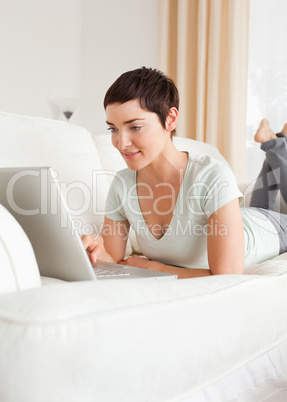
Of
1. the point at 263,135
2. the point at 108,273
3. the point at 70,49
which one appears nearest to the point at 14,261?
the point at 108,273

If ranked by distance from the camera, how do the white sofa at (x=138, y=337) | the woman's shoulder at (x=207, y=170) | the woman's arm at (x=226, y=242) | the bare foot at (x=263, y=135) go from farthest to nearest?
the bare foot at (x=263, y=135) < the woman's shoulder at (x=207, y=170) < the woman's arm at (x=226, y=242) < the white sofa at (x=138, y=337)

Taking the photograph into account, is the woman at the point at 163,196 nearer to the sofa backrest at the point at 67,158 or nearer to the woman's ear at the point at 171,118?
the woman's ear at the point at 171,118

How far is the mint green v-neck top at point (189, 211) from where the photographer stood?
1.39 metres

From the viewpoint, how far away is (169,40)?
436cm

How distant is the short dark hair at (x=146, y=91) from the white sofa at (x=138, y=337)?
60 centimetres

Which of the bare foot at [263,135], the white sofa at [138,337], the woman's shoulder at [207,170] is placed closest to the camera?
the white sofa at [138,337]

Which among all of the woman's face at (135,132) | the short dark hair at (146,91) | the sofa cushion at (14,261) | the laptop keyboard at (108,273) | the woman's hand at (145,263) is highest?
the short dark hair at (146,91)

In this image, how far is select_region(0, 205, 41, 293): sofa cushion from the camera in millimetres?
758

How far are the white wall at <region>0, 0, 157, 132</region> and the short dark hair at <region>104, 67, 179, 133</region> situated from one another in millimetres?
2928

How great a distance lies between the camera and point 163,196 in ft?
5.13

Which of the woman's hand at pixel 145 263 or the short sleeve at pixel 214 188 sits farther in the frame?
the woman's hand at pixel 145 263

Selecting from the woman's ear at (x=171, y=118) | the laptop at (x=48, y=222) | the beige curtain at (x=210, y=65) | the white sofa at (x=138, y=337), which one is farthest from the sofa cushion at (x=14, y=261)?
the beige curtain at (x=210, y=65)

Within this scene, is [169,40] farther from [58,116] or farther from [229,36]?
[58,116]

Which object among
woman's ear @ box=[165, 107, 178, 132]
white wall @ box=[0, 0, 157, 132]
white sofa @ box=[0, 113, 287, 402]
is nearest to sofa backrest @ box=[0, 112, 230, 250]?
woman's ear @ box=[165, 107, 178, 132]
